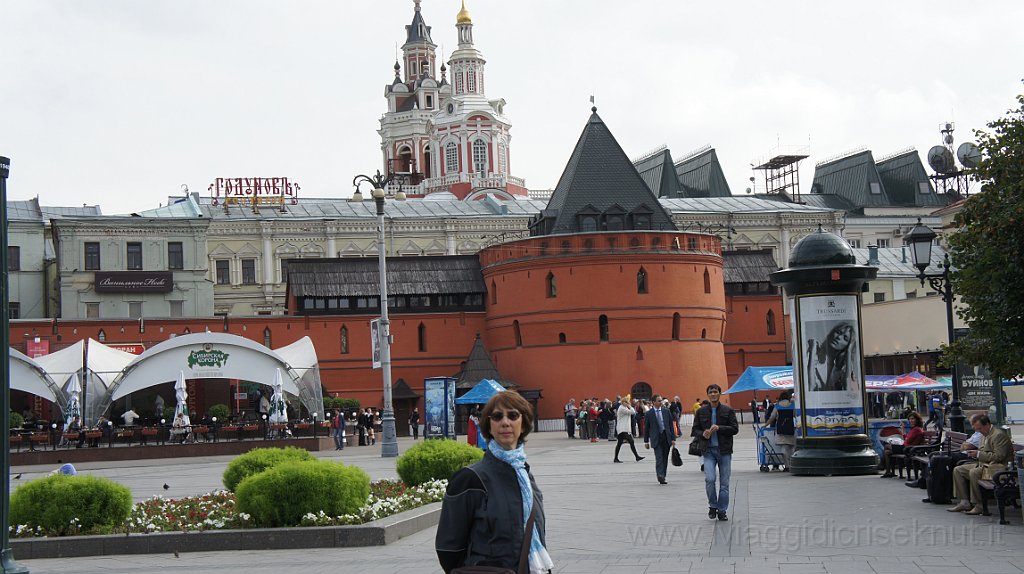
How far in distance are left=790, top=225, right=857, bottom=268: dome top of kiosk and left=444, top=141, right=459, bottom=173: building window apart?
84.2 meters

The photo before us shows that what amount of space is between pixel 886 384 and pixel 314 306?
28.6m

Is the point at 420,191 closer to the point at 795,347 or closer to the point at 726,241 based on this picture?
the point at 726,241

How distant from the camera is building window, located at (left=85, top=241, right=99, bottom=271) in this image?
226ft

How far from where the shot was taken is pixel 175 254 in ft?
229

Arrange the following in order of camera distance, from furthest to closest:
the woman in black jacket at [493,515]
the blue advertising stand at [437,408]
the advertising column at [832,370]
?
the blue advertising stand at [437,408], the advertising column at [832,370], the woman in black jacket at [493,515]

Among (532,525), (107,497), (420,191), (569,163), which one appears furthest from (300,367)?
(420,191)

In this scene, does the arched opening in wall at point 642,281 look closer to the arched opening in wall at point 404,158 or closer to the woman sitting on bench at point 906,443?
the woman sitting on bench at point 906,443

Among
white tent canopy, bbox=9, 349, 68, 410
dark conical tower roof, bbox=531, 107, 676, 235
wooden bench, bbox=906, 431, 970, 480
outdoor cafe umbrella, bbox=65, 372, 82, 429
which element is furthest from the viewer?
dark conical tower roof, bbox=531, 107, 676, 235

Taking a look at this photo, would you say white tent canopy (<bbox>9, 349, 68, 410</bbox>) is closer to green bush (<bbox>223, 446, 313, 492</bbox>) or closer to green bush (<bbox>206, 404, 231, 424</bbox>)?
green bush (<bbox>206, 404, 231, 424</bbox>)

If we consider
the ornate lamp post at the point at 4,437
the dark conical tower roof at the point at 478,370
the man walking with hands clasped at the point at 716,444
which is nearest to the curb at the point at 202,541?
the ornate lamp post at the point at 4,437

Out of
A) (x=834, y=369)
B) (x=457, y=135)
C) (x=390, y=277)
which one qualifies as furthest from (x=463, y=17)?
(x=834, y=369)

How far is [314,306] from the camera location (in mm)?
59562

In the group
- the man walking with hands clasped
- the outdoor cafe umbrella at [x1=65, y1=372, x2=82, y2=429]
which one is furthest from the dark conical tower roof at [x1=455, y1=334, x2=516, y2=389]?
the man walking with hands clasped

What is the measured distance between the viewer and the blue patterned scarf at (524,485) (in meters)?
6.47
